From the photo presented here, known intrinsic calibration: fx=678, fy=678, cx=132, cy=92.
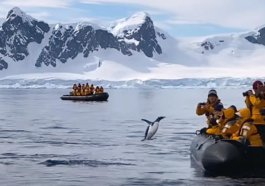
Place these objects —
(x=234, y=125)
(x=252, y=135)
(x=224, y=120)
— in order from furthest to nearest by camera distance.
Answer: (x=224, y=120)
(x=234, y=125)
(x=252, y=135)

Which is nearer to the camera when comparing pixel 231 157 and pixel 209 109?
pixel 231 157

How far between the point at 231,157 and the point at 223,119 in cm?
159

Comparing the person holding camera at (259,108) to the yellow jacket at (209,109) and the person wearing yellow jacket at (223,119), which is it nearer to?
the person wearing yellow jacket at (223,119)

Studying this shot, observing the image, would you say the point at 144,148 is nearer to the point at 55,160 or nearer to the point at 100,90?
the point at 55,160

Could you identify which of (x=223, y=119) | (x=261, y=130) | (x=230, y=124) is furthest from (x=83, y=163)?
(x=261, y=130)

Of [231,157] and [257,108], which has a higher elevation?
[257,108]

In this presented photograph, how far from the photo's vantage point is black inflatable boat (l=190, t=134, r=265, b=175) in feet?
54.1

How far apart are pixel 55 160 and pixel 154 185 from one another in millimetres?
5313

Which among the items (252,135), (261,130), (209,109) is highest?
(209,109)

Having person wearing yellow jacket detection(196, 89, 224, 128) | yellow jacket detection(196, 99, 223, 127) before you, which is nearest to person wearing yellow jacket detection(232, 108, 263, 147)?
person wearing yellow jacket detection(196, 89, 224, 128)

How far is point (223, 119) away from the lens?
58.5 ft

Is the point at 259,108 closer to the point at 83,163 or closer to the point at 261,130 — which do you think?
the point at 261,130

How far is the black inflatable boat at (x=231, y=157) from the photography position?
16500 mm

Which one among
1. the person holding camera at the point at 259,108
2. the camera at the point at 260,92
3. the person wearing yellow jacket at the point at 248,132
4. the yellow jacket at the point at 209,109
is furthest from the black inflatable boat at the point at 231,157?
the yellow jacket at the point at 209,109
